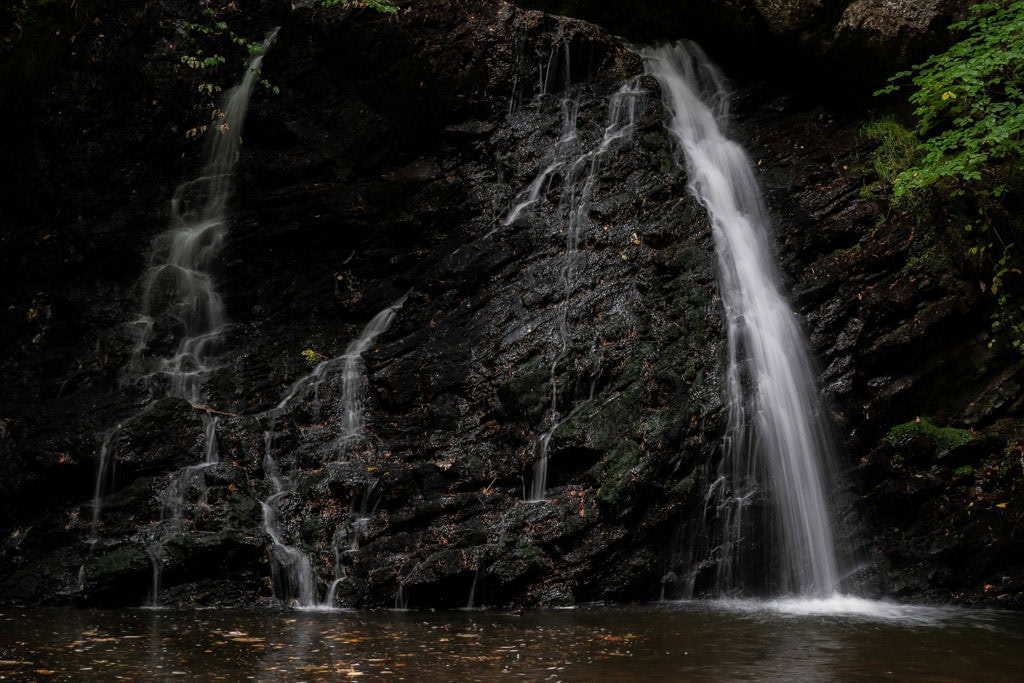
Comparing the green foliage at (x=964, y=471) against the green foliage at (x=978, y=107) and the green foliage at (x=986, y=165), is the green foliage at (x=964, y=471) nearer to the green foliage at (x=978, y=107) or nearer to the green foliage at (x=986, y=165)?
the green foliage at (x=986, y=165)

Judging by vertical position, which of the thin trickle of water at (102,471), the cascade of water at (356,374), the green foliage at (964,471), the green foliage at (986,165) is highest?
the green foliage at (986,165)

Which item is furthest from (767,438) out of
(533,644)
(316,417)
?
(316,417)

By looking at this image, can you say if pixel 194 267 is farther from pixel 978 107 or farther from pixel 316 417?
pixel 978 107

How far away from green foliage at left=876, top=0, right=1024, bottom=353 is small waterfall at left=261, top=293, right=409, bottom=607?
672 cm

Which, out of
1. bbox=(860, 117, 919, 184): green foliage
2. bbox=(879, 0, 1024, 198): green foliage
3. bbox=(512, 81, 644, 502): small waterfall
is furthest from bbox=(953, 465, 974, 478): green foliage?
bbox=(512, 81, 644, 502): small waterfall

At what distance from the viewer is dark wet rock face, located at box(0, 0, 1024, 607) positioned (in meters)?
8.02

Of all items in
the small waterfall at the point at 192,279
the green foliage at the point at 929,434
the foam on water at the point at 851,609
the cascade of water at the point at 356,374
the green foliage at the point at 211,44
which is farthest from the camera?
the green foliage at the point at 211,44

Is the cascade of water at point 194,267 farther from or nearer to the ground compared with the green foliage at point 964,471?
farther from the ground

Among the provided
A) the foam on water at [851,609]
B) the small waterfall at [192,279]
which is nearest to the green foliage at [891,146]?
the foam on water at [851,609]

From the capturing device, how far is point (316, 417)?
31.9ft

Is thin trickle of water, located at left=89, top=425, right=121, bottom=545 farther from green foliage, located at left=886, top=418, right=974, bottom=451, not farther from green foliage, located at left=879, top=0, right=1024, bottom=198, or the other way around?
green foliage, located at left=879, top=0, right=1024, bottom=198

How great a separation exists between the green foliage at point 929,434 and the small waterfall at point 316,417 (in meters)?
5.57

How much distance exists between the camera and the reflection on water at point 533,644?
4.79 m

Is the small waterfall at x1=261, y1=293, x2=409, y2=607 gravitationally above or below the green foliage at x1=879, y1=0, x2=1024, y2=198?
below
